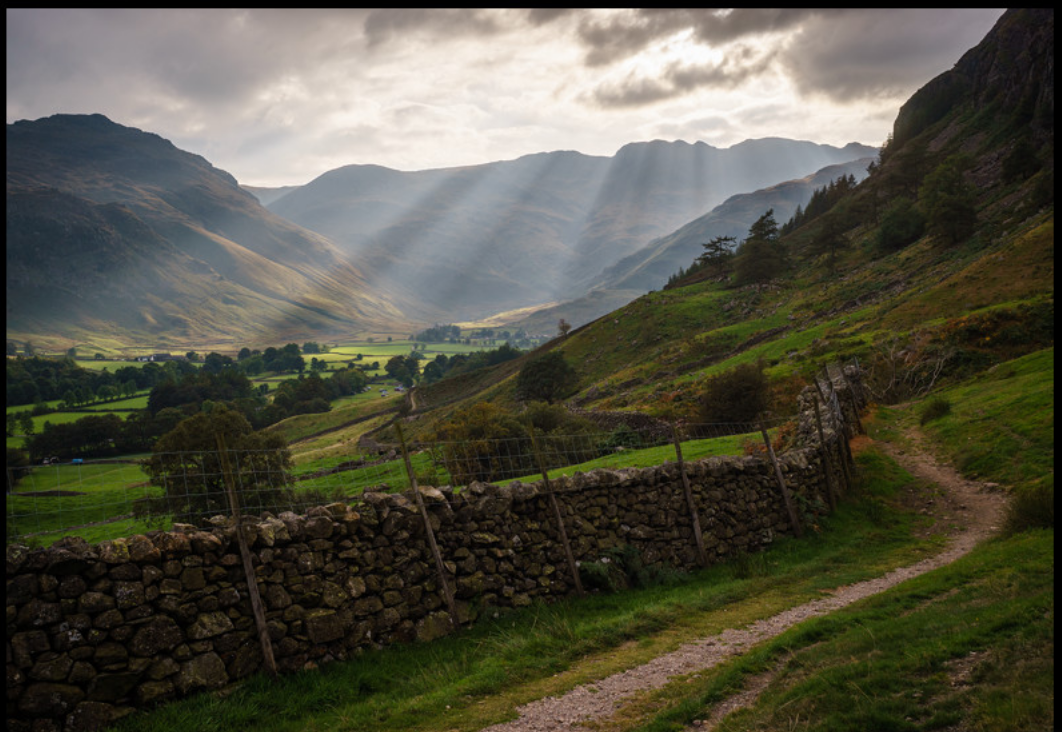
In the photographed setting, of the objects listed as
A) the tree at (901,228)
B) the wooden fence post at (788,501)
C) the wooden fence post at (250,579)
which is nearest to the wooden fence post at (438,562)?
the wooden fence post at (250,579)

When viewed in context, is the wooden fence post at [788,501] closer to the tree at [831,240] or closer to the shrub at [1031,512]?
the shrub at [1031,512]

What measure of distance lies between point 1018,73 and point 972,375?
387 ft

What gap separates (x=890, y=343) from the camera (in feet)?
128

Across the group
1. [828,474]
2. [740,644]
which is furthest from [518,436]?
[740,644]

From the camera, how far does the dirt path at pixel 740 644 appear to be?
7938 millimetres

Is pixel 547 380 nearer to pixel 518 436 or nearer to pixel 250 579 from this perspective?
pixel 518 436

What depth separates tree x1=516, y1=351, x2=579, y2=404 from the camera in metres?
77.1

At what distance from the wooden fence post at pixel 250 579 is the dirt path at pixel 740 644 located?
11.9ft

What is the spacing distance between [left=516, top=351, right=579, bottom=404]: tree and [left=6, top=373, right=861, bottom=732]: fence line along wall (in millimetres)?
60989

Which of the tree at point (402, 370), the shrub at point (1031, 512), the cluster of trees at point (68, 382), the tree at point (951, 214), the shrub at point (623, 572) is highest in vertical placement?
the cluster of trees at point (68, 382)

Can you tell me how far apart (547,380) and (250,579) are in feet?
225

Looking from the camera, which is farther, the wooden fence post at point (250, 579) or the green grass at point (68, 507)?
the wooden fence post at point (250, 579)

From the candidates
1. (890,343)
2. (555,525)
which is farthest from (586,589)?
(890,343)

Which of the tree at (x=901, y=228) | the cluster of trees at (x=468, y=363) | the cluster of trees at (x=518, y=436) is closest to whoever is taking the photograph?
the cluster of trees at (x=518, y=436)
